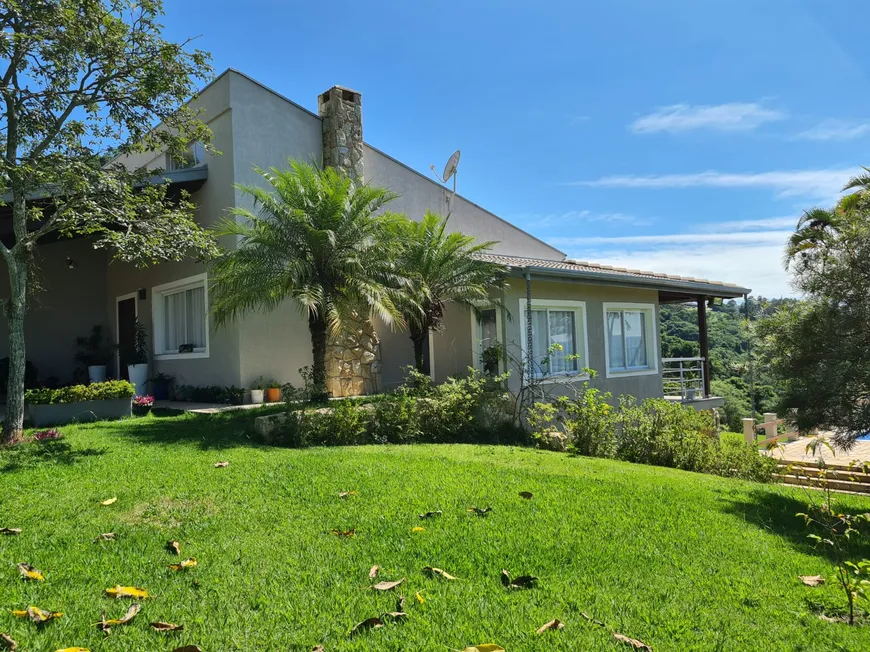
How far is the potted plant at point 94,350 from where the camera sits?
1628 centimetres

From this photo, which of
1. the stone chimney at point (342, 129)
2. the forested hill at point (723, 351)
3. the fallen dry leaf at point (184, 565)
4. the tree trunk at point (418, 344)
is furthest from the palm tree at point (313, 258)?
the forested hill at point (723, 351)

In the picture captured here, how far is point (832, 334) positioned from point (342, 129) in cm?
1096

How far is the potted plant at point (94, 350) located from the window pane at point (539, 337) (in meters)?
11.4

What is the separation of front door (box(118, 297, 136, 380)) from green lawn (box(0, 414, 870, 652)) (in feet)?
30.9

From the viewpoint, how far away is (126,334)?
16.3m

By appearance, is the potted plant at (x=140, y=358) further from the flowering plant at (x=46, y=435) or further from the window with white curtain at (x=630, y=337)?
the window with white curtain at (x=630, y=337)

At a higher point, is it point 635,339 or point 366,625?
point 635,339

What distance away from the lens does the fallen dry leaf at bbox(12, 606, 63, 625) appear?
2.92 metres

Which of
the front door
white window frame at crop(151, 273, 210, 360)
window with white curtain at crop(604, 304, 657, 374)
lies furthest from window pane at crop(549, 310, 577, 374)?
the front door

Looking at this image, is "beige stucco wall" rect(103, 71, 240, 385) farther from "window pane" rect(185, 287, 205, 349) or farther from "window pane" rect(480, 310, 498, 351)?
"window pane" rect(480, 310, 498, 351)

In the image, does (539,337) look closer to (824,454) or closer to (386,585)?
(824,454)

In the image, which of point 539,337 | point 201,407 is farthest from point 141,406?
point 539,337

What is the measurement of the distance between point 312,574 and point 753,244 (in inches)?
1133

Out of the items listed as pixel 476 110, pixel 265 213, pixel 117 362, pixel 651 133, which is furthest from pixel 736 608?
pixel 117 362
